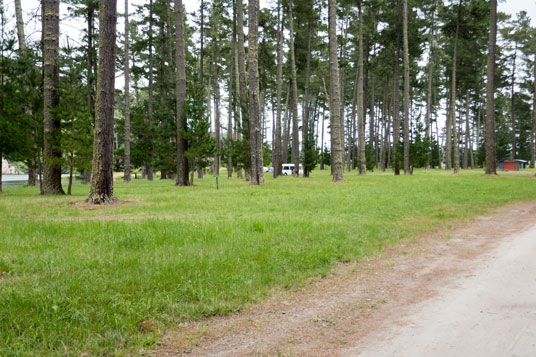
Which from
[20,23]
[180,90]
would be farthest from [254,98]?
[20,23]

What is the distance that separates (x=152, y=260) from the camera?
493 cm

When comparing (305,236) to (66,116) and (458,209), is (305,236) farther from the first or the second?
(66,116)

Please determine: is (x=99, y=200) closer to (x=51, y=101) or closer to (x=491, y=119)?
(x=51, y=101)

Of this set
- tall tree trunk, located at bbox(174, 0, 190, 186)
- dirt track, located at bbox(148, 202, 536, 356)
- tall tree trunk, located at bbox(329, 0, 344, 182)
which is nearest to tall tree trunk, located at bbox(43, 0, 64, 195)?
tall tree trunk, located at bbox(174, 0, 190, 186)

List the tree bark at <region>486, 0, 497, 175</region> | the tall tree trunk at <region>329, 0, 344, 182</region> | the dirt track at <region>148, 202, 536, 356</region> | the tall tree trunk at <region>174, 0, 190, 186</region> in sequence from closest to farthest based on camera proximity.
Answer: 1. the dirt track at <region>148, 202, 536, 356</region>
2. the tall tree trunk at <region>174, 0, 190, 186</region>
3. the tall tree trunk at <region>329, 0, 344, 182</region>
4. the tree bark at <region>486, 0, 497, 175</region>

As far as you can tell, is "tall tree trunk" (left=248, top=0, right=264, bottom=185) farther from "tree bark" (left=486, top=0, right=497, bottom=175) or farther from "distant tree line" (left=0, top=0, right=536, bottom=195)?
"tree bark" (left=486, top=0, right=497, bottom=175)

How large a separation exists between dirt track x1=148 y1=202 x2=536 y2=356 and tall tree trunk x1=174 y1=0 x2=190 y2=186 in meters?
15.9

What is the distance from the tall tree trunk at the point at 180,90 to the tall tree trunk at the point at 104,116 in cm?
811

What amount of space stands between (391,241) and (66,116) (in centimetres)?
1329

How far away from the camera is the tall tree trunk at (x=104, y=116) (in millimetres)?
10864

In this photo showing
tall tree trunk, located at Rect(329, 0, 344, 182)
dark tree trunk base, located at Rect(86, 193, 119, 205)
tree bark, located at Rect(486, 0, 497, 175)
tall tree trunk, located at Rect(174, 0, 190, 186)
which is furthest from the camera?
tree bark, located at Rect(486, 0, 497, 175)

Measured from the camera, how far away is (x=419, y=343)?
293cm

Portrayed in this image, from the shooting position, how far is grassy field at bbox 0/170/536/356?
3.17m

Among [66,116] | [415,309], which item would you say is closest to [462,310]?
[415,309]
